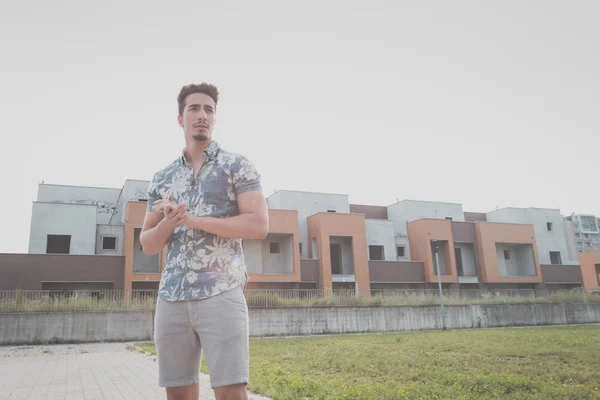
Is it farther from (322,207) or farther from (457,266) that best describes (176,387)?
(457,266)

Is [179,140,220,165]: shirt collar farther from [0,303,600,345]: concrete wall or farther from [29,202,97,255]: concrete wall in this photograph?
[29,202,97,255]: concrete wall

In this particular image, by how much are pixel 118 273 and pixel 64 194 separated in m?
12.3

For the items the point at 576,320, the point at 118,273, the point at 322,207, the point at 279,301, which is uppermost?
the point at 322,207

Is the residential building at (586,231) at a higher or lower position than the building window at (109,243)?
higher

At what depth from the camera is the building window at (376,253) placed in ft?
124

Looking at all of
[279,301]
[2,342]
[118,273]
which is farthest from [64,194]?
[279,301]

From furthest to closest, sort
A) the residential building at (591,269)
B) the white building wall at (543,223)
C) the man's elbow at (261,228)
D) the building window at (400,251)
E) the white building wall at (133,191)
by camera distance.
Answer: the residential building at (591,269) → the white building wall at (543,223) → the building window at (400,251) → the white building wall at (133,191) → the man's elbow at (261,228)

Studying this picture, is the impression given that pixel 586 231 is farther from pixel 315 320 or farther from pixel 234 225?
pixel 234 225

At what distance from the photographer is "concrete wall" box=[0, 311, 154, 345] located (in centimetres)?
1659

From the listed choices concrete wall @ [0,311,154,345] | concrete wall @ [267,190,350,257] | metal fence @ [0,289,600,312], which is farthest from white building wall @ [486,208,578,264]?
concrete wall @ [0,311,154,345]

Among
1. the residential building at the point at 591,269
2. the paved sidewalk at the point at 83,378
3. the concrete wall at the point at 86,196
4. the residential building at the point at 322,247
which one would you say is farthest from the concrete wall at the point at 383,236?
the paved sidewalk at the point at 83,378

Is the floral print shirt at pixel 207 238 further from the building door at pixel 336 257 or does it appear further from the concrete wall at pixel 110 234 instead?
the building door at pixel 336 257

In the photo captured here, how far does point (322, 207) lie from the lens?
38.2 m

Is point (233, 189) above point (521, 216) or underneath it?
underneath
